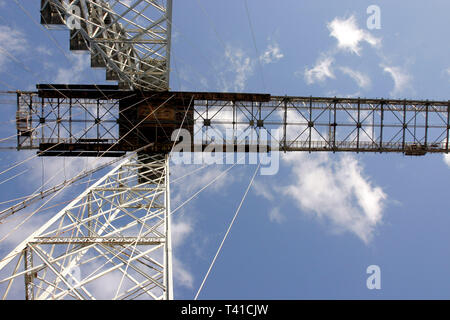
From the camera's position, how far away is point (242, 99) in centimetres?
2150

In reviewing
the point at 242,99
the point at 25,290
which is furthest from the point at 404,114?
the point at 25,290

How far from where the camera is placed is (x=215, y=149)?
21141mm

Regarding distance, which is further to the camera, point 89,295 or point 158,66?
point 158,66

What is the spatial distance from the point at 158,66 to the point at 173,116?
11.0 ft

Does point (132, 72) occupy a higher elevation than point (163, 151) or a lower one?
higher

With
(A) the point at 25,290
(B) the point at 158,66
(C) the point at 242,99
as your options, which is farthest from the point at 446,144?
(A) the point at 25,290

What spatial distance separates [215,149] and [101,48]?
9225mm
